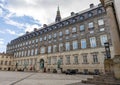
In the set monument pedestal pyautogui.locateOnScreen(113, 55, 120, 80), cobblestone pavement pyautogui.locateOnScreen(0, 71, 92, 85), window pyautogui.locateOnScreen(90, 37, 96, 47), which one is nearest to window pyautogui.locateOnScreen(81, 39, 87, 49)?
window pyautogui.locateOnScreen(90, 37, 96, 47)

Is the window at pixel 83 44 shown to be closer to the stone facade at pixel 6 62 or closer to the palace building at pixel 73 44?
the palace building at pixel 73 44

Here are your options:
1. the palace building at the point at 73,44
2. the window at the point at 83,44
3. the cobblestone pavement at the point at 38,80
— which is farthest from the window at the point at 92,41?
the cobblestone pavement at the point at 38,80

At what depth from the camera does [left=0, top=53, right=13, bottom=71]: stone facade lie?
65.1m

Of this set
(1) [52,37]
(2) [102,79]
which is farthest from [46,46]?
(2) [102,79]

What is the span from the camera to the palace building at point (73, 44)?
108 ft

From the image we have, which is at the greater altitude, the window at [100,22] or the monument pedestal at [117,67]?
the window at [100,22]

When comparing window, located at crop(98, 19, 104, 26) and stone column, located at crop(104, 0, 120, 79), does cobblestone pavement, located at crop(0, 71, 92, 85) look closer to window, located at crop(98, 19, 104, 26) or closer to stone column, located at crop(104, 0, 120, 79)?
stone column, located at crop(104, 0, 120, 79)

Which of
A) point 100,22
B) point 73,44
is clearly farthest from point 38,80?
point 100,22

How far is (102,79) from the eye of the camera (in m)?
11.3

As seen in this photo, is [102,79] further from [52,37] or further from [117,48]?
[52,37]

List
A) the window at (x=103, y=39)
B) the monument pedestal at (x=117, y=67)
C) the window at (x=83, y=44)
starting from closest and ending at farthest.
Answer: the monument pedestal at (x=117, y=67)
the window at (x=103, y=39)
the window at (x=83, y=44)

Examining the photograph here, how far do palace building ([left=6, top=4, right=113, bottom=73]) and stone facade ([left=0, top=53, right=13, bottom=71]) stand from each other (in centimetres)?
1456

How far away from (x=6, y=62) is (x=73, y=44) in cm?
4549

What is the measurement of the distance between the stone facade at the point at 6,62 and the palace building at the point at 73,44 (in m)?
14.6
